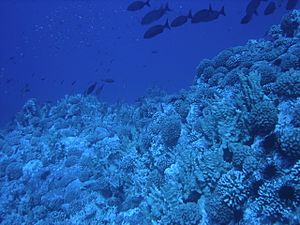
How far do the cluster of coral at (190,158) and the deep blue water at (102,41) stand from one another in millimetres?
81304

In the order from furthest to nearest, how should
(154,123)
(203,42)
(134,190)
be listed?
(203,42), (154,123), (134,190)

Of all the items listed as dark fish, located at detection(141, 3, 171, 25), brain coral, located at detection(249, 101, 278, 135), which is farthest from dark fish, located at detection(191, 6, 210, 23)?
brain coral, located at detection(249, 101, 278, 135)

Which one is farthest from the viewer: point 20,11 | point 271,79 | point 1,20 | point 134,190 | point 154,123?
point 1,20

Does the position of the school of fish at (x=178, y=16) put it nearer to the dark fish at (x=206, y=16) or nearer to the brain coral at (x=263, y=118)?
the dark fish at (x=206, y=16)

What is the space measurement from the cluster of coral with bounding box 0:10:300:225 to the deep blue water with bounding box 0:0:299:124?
81.3 meters

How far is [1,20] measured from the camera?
298 ft

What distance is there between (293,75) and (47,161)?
8666 mm

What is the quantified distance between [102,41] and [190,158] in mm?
145985

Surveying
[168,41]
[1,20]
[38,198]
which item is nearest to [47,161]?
[38,198]

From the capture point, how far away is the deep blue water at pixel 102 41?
97000 millimetres

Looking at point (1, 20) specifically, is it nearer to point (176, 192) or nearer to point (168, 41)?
point (168, 41)

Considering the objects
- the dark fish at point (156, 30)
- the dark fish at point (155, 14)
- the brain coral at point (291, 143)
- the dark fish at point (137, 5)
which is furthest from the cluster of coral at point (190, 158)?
the dark fish at point (137, 5)

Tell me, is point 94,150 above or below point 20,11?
below

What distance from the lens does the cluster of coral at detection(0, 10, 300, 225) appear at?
15.3 ft
